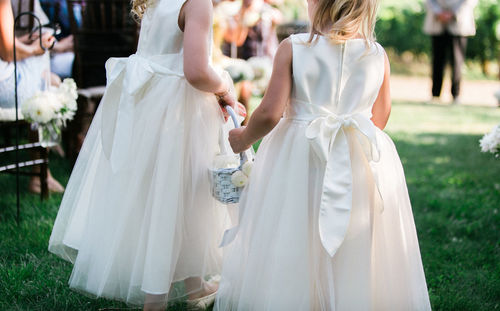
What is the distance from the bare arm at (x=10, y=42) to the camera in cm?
329

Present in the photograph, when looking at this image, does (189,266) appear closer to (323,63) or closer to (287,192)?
(287,192)

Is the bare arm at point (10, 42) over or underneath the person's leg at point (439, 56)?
over

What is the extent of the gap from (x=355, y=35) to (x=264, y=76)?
4.76 metres

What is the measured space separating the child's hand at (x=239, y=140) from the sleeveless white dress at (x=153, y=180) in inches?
6.7

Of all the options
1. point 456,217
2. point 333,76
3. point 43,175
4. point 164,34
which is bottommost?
point 456,217

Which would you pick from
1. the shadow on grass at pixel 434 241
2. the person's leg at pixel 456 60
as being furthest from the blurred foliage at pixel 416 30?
the shadow on grass at pixel 434 241

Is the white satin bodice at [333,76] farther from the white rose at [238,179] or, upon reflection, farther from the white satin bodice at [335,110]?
the white rose at [238,179]

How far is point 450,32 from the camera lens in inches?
389

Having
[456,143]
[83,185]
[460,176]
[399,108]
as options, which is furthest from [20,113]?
[399,108]

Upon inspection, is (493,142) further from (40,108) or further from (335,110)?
(40,108)

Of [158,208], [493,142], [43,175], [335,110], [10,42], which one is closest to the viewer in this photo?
[335,110]

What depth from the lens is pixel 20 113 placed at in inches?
149

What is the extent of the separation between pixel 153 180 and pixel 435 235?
7.11 feet

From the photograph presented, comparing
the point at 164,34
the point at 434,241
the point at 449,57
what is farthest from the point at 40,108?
the point at 449,57
